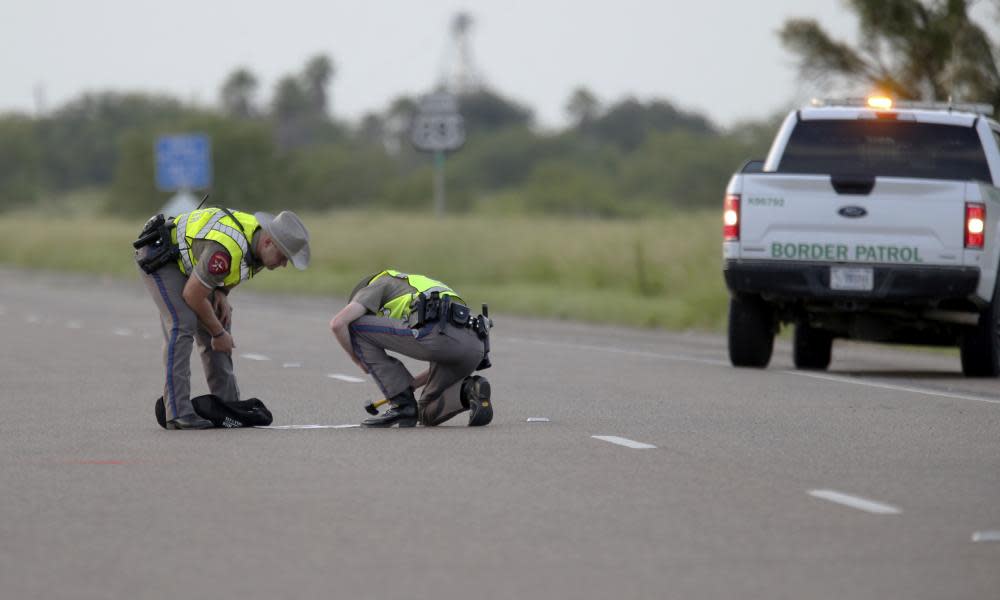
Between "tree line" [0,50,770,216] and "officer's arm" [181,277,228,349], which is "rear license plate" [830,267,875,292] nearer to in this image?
"officer's arm" [181,277,228,349]

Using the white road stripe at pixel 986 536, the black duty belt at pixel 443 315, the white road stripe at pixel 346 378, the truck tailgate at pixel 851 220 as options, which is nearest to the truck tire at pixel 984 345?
the truck tailgate at pixel 851 220

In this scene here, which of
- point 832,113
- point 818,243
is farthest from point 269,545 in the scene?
point 832,113

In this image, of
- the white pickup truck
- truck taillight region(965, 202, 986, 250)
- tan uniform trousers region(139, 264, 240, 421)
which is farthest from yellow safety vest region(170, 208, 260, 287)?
truck taillight region(965, 202, 986, 250)

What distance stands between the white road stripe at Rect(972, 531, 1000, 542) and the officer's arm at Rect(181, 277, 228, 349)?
502 cm

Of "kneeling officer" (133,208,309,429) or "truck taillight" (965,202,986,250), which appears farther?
"truck taillight" (965,202,986,250)

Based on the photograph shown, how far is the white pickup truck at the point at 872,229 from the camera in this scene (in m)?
15.8

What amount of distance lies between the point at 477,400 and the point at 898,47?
17.4 metres

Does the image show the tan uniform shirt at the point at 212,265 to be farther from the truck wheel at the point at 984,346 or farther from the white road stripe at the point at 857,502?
the truck wheel at the point at 984,346

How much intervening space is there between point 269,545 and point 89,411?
19.0ft

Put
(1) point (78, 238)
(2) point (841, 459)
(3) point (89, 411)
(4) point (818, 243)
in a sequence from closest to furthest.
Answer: (2) point (841, 459) → (3) point (89, 411) → (4) point (818, 243) → (1) point (78, 238)

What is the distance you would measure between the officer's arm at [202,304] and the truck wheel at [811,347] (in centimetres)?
771

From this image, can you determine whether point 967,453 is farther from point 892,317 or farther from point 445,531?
point 892,317

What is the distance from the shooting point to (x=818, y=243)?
16047mm

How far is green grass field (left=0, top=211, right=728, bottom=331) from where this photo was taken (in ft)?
97.5
